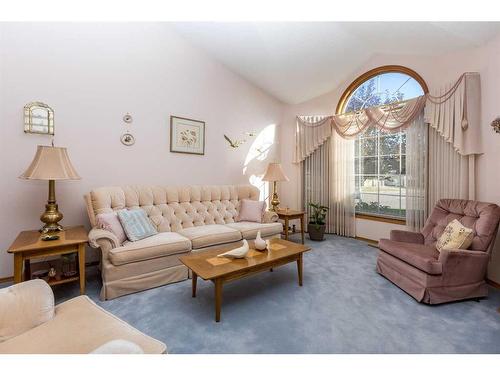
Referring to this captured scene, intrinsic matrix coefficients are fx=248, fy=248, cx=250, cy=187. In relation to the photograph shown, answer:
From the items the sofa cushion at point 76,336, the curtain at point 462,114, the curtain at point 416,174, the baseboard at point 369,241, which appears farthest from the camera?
the baseboard at point 369,241

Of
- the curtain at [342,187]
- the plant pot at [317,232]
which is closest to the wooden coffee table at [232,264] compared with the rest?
the plant pot at [317,232]

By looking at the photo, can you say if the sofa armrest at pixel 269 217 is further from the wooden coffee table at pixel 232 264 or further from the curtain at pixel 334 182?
the curtain at pixel 334 182

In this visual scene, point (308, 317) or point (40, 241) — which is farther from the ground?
point (40, 241)

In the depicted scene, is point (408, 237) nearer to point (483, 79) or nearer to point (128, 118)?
point (483, 79)

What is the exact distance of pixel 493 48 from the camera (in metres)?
2.56

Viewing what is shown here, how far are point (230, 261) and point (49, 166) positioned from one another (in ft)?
5.91

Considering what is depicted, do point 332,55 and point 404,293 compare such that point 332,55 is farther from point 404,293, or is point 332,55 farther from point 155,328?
point 155,328

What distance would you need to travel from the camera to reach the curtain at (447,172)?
2842mm

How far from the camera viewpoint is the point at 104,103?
2977mm

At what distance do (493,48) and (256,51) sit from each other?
2.64 m

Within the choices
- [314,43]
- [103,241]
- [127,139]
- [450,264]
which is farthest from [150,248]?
[314,43]

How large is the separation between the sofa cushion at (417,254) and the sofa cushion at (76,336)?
2172 millimetres

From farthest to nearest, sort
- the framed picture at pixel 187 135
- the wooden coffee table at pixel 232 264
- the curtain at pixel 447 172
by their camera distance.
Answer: the framed picture at pixel 187 135, the curtain at pixel 447 172, the wooden coffee table at pixel 232 264
